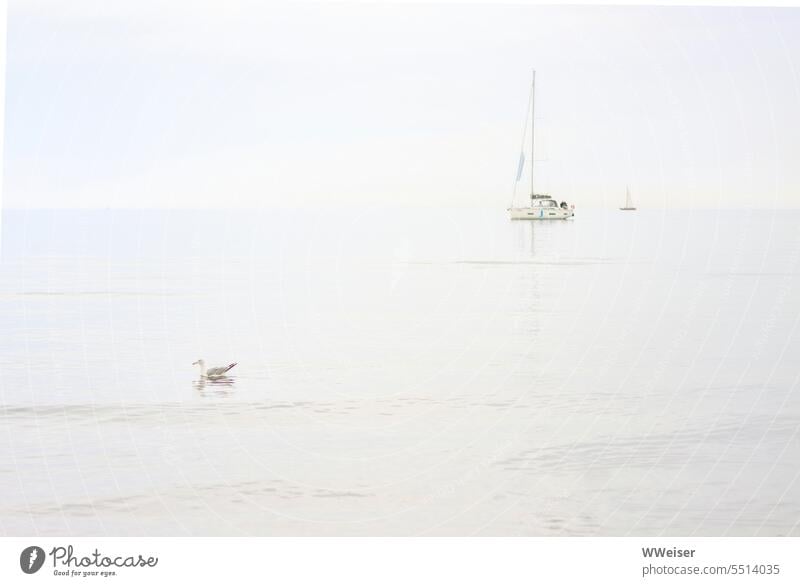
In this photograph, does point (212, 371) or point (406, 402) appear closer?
point (406, 402)

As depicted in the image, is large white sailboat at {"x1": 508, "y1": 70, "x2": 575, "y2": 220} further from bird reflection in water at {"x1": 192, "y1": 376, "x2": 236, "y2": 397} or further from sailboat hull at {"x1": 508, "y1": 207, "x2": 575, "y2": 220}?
bird reflection in water at {"x1": 192, "y1": 376, "x2": 236, "y2": 397}

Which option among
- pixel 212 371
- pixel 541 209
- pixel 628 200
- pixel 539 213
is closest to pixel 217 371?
pixel 212 371

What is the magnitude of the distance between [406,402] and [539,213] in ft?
28.1

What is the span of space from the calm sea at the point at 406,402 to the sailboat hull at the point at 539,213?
868mm

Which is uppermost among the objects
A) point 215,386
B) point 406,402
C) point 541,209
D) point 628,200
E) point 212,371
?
point 541,209

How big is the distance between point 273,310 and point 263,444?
629cm

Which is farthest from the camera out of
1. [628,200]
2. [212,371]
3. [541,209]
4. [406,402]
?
[541,209]

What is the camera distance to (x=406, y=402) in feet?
34.2

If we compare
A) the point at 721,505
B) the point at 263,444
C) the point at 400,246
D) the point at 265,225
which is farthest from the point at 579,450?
the point at 265,225

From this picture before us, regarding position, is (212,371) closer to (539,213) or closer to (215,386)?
(215,386)

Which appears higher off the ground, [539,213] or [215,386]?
[539,213]

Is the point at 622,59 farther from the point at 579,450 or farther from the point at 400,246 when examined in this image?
the point at 400,246

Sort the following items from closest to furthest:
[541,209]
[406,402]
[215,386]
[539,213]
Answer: [406,402], [215,386], [541,209], [539,213]

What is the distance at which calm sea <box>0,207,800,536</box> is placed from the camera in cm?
805
